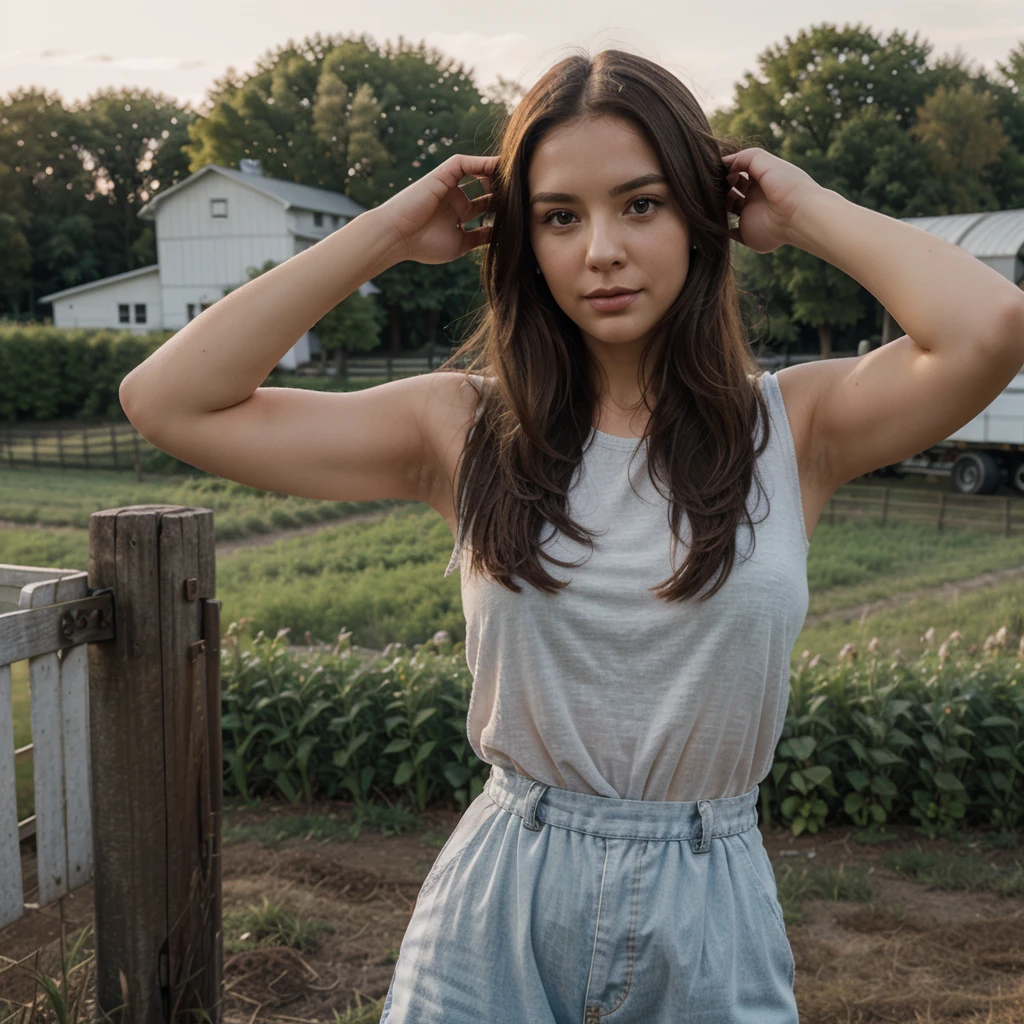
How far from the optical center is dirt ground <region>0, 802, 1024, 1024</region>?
9.45 feet

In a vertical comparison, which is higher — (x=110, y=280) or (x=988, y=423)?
(x=110, y=280)

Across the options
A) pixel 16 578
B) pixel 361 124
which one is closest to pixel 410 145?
pixel 361 124

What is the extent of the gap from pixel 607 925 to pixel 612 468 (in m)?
0.57

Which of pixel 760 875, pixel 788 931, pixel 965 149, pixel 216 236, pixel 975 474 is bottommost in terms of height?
pixel 788 931

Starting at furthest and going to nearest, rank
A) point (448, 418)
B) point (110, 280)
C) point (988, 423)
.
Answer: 1. point (110, 280)
2. point (988, 423)
3. point (448, 418)

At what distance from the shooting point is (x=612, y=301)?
4.90ft

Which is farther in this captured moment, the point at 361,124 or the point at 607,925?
the point at 361,124

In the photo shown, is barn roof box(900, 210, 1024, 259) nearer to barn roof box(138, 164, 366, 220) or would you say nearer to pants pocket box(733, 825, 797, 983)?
pants pocket box(733, 825, 797, 983)

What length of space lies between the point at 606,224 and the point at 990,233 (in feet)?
42.4

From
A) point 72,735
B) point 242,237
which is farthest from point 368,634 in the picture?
point 242,237

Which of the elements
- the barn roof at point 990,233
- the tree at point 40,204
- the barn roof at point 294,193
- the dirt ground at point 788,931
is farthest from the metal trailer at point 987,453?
the tree at point 40,204

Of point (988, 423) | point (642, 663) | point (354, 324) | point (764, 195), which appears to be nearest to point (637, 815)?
point (642, 663)

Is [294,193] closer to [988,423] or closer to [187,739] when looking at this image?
[988,423]

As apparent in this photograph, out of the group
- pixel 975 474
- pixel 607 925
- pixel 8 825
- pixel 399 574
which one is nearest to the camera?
pixel 607 925
